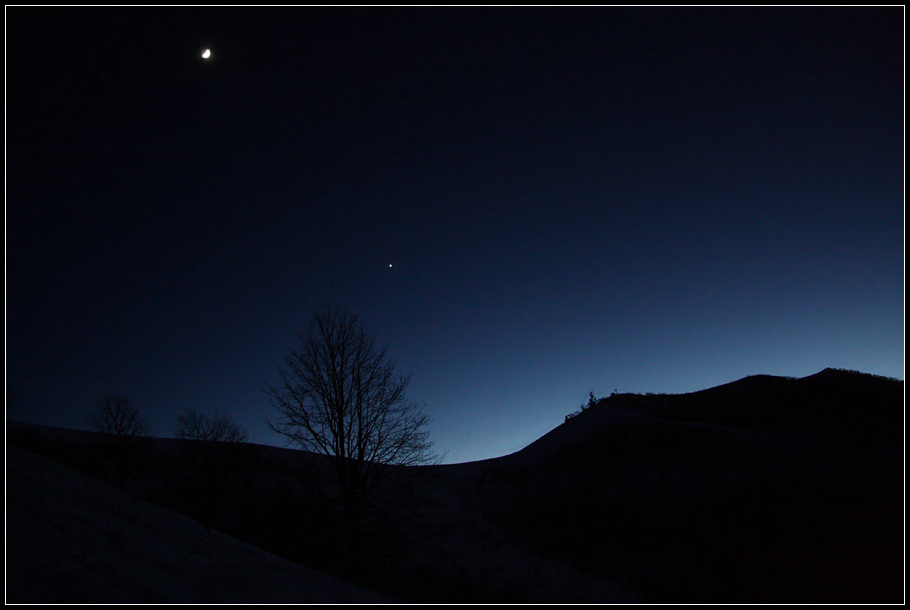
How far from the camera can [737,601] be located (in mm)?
11406

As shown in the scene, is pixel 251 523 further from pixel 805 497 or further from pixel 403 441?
pixel 805 497

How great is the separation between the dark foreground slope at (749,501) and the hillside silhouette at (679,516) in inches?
2.1

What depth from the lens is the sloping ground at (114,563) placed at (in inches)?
188

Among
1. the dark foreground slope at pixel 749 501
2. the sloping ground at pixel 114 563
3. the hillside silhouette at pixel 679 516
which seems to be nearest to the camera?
the sloping ground at pixel 114 563

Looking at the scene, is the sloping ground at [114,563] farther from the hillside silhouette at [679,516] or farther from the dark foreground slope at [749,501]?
the dark foreground slope at [749,501]

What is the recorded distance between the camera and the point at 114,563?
5.43 meters

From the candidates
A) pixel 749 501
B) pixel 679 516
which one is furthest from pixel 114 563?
pixel 679 516

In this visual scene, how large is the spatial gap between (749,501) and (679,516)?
2954 millimetres

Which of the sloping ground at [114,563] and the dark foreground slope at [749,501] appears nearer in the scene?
the sloping ground at [114,563]

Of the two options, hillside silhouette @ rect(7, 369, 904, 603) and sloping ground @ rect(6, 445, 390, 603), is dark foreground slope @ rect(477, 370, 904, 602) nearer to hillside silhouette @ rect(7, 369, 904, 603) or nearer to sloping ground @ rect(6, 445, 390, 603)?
hillside silhouette @ rect(7, 369, 904, 603)

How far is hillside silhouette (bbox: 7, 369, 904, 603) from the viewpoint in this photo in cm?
1000

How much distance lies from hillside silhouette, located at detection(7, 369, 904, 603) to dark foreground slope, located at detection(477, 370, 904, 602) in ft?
0.17

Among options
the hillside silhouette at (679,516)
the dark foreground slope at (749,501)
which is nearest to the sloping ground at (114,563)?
the hillside silhouette at (679,516)

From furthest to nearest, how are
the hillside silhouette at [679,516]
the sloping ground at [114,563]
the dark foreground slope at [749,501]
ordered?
the hillside silhouette at [679,516]
the dark foreground slope at [749,501]
the sloping ground at [114,563]
